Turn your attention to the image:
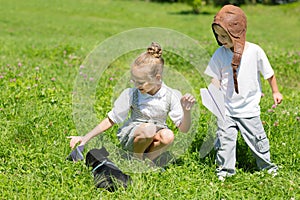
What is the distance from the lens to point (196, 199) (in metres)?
3.40

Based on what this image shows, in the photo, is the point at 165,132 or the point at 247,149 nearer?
the point at 165,132

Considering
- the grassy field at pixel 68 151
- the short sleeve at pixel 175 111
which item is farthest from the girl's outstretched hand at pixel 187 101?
the grassy field at pixel 68 151

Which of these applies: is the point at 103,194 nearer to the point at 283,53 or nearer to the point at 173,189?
the point at 173,189

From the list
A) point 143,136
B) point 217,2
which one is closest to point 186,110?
point 143,136

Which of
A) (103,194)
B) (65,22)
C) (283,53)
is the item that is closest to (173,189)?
(103,194)

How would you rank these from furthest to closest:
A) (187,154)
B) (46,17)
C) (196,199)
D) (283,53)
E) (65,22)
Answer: (46,17) < (65,22) < (283,53) < (187,154) < (196,199)

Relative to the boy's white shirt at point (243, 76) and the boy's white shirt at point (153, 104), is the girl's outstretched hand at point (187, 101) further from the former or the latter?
the boy's white shirt at point (243, 76)

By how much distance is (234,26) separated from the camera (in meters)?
3.66

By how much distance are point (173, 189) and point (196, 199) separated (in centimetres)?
21

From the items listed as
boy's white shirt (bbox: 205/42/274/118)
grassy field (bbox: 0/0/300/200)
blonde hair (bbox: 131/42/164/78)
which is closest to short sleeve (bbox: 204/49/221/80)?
boy's white shirt (bbox: 205/42/274/118)

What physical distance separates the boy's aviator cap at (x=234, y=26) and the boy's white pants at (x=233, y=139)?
1.19 ft

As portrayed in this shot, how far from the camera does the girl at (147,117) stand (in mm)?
3836

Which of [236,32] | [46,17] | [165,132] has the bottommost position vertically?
[46,17]

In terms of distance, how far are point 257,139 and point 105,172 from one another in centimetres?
132
